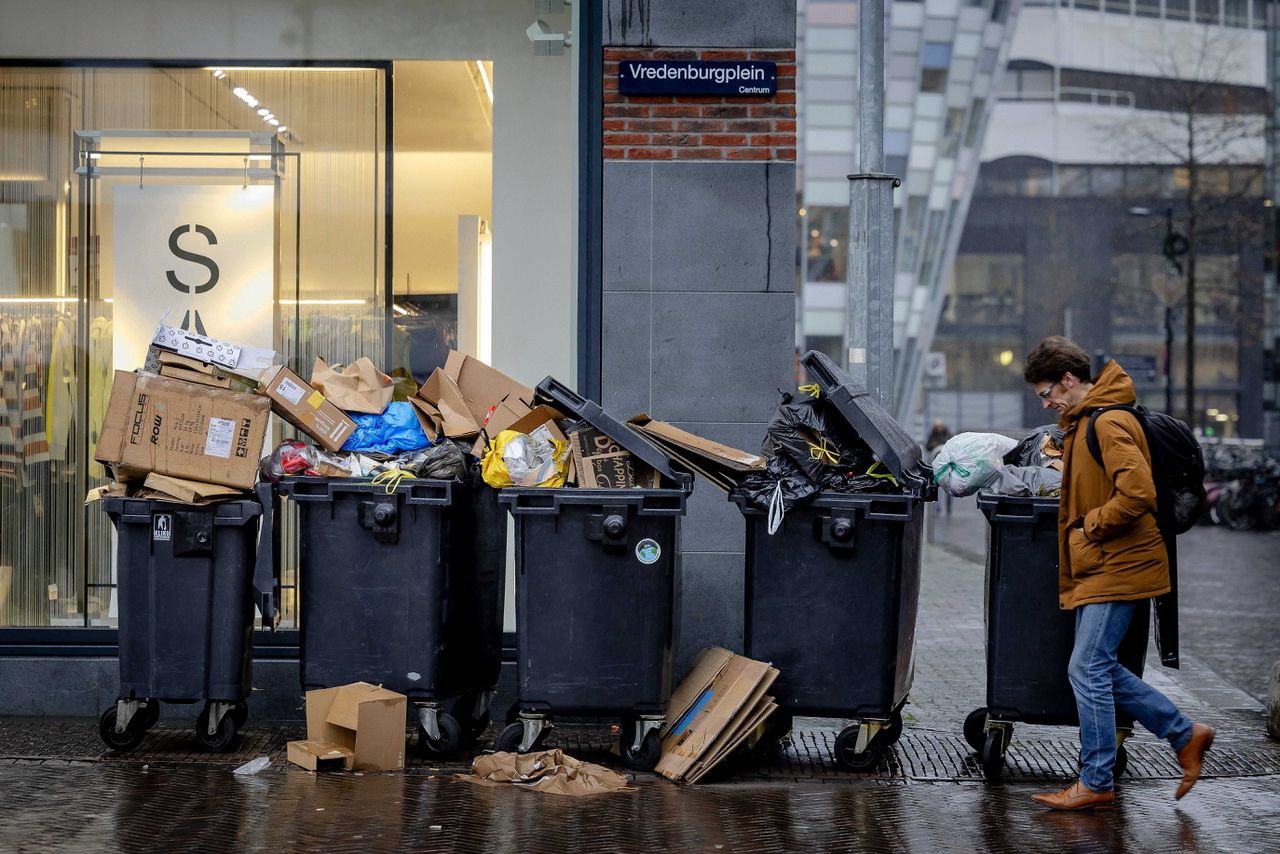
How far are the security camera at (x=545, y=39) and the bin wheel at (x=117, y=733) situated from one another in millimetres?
4069

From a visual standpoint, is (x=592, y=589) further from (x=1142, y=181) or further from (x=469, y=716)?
(x=1142, y=181)

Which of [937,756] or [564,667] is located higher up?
[564,667]

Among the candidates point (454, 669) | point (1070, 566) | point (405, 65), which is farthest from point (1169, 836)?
point (405, 65)

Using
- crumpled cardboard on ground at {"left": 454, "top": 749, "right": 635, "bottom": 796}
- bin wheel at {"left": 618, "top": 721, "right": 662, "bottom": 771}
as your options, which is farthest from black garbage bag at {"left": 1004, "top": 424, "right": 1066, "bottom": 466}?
crumpled cardboard on ground at {"left": 454, "top": 749, "right": 635, "bottom": 796}

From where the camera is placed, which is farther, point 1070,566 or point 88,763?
point 88,763

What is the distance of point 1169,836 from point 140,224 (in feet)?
19.8

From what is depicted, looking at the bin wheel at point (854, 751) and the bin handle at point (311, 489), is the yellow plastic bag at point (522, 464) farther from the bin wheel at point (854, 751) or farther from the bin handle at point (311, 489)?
the bin wheel at point (854, 751)

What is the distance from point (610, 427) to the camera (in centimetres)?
623

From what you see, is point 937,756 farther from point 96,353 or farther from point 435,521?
point 96,353

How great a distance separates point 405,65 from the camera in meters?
8.16

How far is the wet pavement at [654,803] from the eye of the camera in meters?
5.26

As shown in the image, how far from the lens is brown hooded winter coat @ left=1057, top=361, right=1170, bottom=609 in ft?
18.1

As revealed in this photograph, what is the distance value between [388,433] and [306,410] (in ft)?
1.25

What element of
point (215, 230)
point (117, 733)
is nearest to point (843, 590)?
point (117, 733)
